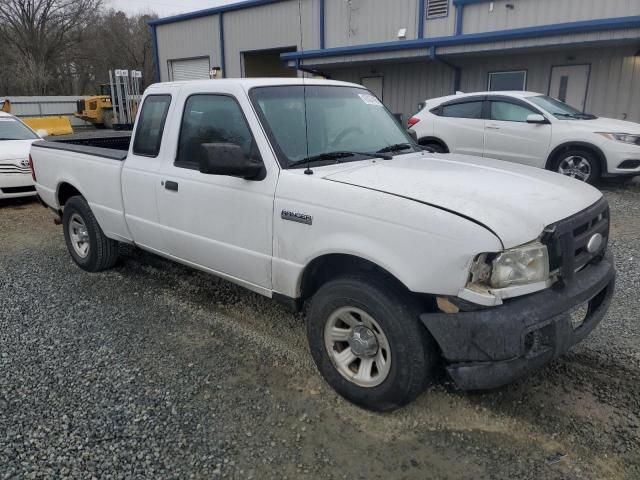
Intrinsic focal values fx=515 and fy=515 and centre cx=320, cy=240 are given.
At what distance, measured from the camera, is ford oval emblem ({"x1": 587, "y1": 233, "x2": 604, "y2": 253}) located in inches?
119

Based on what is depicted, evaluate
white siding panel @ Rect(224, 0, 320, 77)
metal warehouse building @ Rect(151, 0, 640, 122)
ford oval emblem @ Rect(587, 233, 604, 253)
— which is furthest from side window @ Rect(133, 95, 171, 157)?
white siding panel @ Rect(224, 0, 320, 77)

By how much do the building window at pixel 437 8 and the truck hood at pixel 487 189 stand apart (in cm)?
1414

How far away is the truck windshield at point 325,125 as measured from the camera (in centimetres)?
348

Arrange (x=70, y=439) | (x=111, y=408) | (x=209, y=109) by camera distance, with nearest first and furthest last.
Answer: (x=70, y=439)
(x=111, y=408)
(x=209, y=109)

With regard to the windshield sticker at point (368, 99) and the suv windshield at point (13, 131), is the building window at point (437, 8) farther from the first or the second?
the windshield sticker at point (368, 99)

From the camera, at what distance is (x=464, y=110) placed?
1042cm

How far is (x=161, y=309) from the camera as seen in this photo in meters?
4.54

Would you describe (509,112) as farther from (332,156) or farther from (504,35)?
(332,156)

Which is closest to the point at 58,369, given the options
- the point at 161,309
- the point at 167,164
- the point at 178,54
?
the point at 161,309

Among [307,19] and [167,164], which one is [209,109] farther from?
[307,19]

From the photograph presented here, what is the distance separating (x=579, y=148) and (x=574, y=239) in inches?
285

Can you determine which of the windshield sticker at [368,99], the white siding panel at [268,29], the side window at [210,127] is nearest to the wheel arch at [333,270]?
the side window at [210,127]

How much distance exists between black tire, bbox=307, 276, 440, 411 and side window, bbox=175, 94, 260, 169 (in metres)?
1.12

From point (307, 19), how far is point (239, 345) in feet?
58.8
